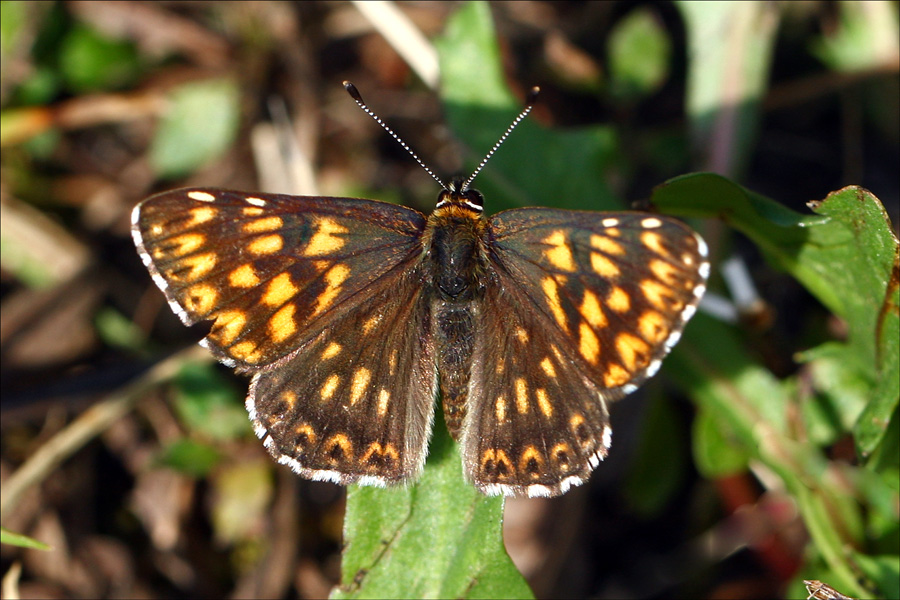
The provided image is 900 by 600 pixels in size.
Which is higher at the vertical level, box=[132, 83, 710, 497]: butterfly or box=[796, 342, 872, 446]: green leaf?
box=[132, 83, 710, 497]: butterfly

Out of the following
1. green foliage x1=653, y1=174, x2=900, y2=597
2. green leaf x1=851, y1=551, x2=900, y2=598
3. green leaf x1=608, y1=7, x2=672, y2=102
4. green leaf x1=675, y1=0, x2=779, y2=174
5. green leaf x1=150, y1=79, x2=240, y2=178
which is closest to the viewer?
green foliage x1=653, y1=174, x2=900, y2=597

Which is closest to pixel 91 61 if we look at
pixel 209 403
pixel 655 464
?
pixel 209 403

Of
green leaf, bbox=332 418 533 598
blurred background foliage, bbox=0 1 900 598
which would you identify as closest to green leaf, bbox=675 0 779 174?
blurred background foliage, bbox=0 1 900 598

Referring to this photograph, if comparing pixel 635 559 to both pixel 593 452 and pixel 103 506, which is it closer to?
pixel 593 452

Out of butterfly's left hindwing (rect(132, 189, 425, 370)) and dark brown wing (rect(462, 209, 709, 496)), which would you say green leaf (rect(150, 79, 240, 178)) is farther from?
dark brown wing (rect(462, 209, 709, 496))

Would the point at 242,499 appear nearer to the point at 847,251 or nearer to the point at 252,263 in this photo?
the point at 252,263

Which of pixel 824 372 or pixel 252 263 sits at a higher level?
pixel 252 263
